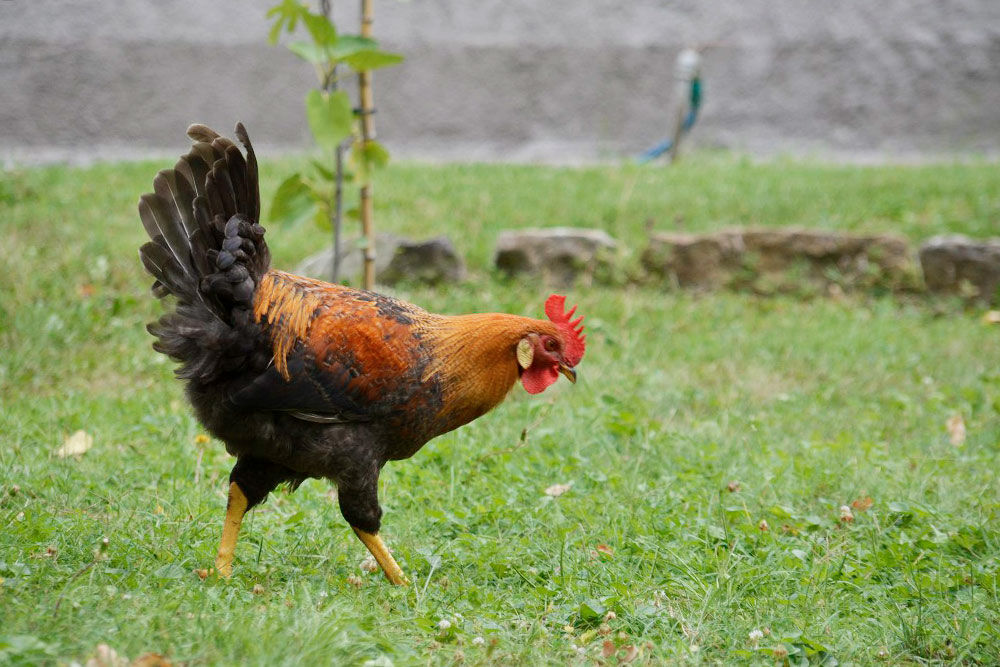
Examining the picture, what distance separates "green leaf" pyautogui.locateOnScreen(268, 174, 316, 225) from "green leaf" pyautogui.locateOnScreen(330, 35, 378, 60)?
0.69m

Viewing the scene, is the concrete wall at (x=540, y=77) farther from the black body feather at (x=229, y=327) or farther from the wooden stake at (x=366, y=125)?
the black body feather at (x=229, y=327)

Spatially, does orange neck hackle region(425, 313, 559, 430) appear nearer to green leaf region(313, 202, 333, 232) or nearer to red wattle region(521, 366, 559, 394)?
red wattle region(521, 366, 559, 394)

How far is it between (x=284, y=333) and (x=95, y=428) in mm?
1971

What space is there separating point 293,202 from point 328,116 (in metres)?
0.60

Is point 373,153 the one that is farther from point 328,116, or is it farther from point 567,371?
point 567,371

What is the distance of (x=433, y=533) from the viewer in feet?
13.0

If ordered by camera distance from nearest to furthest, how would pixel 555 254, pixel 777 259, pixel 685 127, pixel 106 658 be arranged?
pixel 106 658, pixel 555 254, pixel 777 259, pixel 685 127

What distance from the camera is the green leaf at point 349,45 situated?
183 inches

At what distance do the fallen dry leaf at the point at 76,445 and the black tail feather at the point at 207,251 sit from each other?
1.32 m

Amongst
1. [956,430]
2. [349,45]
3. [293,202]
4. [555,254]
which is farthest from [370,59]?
[956,430]

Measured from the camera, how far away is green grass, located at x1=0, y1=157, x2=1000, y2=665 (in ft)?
9.72

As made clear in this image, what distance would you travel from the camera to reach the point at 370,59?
4594 millimetres

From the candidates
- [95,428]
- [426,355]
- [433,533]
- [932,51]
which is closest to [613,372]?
[433,533]

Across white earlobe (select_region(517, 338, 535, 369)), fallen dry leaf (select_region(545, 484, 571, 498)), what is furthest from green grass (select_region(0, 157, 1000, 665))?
white earlobe (select_region(517, 338, 535, 369))
